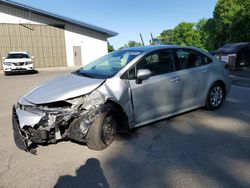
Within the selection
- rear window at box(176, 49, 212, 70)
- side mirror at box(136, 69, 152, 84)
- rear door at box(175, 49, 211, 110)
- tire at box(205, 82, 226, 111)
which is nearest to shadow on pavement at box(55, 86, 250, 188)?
rear door at box(175, 49, 211, 110)

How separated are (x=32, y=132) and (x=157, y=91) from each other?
7.38 ft

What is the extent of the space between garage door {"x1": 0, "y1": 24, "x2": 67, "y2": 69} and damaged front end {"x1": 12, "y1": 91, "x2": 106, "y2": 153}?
2191 cm

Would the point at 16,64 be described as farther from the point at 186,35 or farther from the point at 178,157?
the point at 186,35

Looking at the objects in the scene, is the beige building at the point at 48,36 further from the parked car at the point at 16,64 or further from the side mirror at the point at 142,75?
the side mirror at the point at 142,75

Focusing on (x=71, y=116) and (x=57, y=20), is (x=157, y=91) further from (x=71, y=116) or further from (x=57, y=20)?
(x=57, y=20)

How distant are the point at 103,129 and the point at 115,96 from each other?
56cm

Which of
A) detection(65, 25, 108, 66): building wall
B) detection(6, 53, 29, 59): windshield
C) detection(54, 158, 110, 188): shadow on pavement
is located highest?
detection(65, 25, 108, 66): building wall

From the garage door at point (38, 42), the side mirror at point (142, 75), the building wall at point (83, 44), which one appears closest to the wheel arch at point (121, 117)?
the side mirror at point (142, 75)

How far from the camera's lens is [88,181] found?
3182mm

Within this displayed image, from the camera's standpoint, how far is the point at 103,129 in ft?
13.2

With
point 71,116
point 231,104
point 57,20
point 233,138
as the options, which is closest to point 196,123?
point 233,138

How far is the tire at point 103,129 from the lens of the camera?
3881mm

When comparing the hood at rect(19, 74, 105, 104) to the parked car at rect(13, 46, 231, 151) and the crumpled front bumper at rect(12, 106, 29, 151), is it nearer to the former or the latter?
the parked car at rect(13, 46, 231, 151)

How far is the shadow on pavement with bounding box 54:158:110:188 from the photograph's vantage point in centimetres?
311
